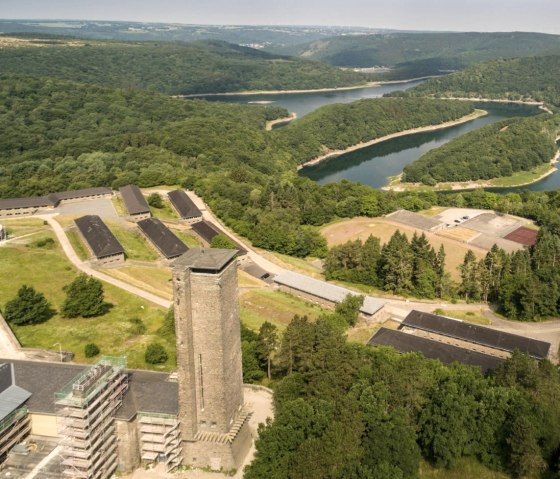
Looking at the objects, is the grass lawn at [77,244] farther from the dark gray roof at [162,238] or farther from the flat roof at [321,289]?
the flat roof at [321,289]

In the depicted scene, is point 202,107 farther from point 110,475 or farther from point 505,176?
point 110,475

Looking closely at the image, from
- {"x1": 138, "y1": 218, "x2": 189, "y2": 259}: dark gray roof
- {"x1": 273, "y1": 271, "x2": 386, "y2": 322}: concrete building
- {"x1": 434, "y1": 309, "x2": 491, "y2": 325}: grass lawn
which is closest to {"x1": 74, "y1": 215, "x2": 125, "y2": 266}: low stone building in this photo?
{"x1": 138, "y1": 218, "x2": 189, "y2": 259}: dark gray roof

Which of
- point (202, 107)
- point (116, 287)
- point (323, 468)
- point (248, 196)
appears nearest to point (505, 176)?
point (248, 196)

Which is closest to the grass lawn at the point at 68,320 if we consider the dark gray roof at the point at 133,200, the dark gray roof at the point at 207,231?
the dark gray roof at the point at 133,200

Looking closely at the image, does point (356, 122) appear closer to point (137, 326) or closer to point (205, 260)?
point (137, 326)

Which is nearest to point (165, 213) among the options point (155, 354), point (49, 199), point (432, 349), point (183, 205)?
point (183, 205)

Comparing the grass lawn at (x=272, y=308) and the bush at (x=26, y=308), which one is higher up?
the bush at (x=26, y=308)
